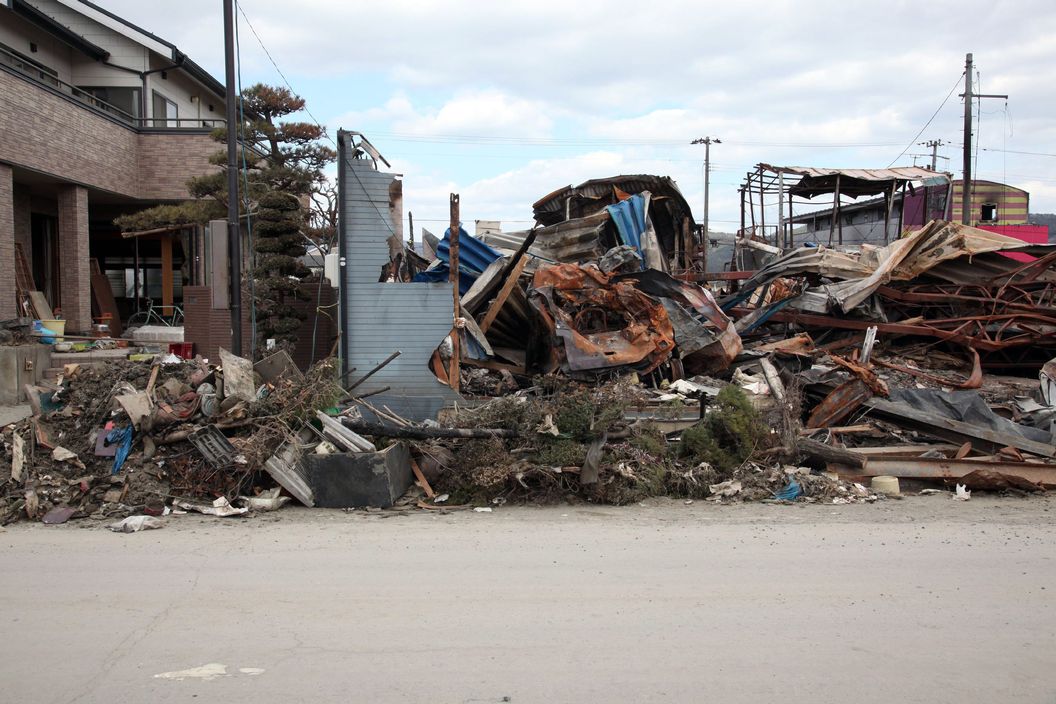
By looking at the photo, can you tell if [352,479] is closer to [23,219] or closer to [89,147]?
[89,147]

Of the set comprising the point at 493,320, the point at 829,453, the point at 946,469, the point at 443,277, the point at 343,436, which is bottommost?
the point at 946,469

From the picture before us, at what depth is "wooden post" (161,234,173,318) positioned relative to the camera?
69.5ft

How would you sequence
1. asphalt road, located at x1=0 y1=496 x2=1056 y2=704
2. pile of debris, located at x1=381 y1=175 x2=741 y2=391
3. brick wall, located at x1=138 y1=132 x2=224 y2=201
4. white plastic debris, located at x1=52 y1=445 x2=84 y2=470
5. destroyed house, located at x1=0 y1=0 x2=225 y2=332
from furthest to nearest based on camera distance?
1. brick wall, located at x1=138 y1=132 x2=224 y2=201
2. destroyed house, located at x1=0 y1=0 x2=225 y2=332
3. pile of debris, located at x1=381 y1=175 x2=741 y2=391
4. white plastic debris, located at x1=52 y1=445 x2=84 y2=470
5. asphalt road, located at x1=0 y1=496 x2=1056 y2=704

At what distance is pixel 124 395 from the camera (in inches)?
318

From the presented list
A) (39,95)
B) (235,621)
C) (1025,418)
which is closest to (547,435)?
(235,621)

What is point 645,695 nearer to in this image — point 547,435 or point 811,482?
point 547,435

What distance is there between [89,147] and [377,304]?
12314 mm

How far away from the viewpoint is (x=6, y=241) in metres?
15.5

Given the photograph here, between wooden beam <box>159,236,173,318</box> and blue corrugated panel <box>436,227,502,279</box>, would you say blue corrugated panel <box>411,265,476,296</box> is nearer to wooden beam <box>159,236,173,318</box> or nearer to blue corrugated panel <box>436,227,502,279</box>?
blue corrugated panel <box>436,227,502,279</box>

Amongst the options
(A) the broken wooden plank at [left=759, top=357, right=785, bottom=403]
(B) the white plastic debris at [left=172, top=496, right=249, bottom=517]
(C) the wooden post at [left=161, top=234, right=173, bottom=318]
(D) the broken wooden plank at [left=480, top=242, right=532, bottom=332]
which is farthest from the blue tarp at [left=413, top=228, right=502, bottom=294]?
(C) the wooden post at [left=161, top=234, right=173, bottom=318]

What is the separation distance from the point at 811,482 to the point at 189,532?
6205 millimetres

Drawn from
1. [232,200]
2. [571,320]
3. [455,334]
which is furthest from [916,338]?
[232,200]

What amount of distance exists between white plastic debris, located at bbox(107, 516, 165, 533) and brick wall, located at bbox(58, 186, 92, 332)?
12902mm

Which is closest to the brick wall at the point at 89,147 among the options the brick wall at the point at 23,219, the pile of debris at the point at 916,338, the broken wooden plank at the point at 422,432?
the brick wall at the point at 23,219
